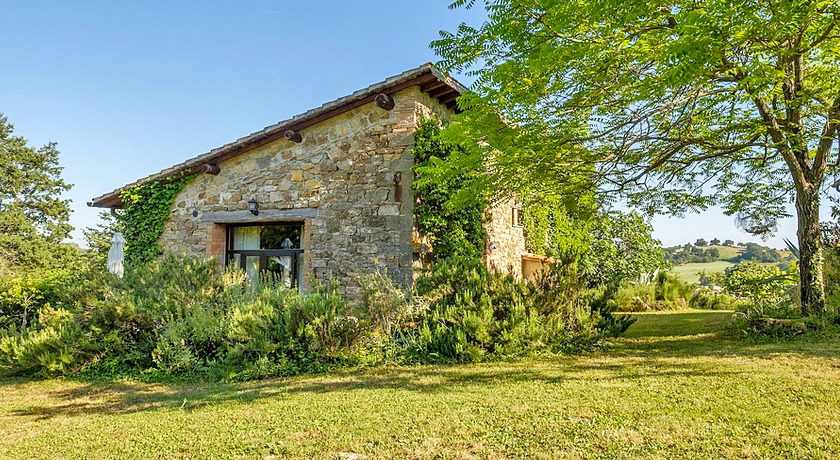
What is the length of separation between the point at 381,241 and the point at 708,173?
21.0 feet

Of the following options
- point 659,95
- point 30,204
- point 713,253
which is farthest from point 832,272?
point 30,204

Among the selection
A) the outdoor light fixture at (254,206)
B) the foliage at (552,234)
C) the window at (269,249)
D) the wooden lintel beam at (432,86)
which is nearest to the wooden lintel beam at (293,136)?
the outdoor light fixture at (254,206)

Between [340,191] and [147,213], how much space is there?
5.19 metres

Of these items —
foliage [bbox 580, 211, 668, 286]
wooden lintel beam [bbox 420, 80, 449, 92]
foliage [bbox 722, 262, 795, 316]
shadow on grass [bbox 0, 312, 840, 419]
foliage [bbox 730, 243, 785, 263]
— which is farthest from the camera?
foliage [bbox 730, 243, 785, 263]

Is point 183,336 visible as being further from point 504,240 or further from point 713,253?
point 713,253

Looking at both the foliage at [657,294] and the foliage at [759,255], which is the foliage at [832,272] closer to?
the foliage at [657,294]

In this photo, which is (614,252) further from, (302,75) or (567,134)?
(302,75)

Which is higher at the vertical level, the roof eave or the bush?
the roof eave

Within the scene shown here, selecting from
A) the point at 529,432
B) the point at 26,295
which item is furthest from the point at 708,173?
the point at 26,295

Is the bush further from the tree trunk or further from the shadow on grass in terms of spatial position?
the tree trunk

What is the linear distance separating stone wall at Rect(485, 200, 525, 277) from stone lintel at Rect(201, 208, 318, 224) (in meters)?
4.04

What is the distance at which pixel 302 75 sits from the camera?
10.1 meters

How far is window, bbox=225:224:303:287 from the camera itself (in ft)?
35.5

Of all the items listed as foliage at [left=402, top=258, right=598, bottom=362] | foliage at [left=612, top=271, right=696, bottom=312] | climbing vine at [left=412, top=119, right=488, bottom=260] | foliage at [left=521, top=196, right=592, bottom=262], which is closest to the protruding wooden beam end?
climbing vine at [left=412, top=119, right=488, bottom=260]
